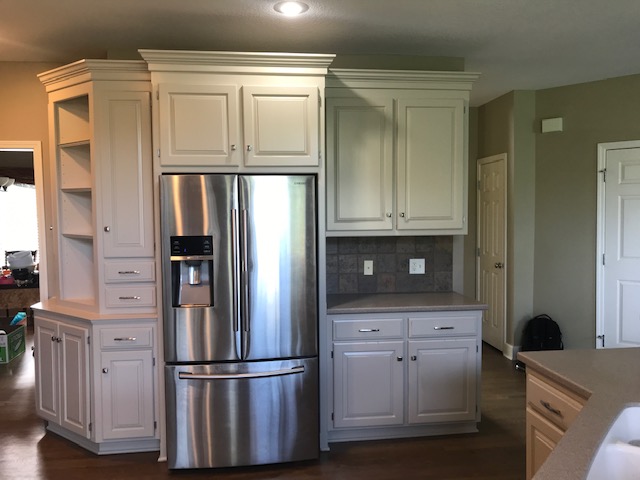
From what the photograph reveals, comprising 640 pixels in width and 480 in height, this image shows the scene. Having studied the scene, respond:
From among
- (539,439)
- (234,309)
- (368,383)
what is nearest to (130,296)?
(234,309)

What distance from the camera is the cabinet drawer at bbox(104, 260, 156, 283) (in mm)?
3055

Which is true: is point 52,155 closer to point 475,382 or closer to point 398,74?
point 398,74

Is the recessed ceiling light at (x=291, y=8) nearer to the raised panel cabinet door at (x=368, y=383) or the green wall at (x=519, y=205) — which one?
the raised panel cabinet door at (x=368, y=383)

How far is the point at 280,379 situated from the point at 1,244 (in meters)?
6.53

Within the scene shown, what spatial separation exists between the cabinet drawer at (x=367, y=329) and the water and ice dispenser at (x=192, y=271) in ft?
2.67

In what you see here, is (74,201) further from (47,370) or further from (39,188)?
(47,370)

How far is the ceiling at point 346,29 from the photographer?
2.78m

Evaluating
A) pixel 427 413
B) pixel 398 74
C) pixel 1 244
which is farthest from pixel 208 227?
pixel 1 244

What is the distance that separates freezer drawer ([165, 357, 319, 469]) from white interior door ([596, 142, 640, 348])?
3011 mm

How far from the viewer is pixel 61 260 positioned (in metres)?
3.31

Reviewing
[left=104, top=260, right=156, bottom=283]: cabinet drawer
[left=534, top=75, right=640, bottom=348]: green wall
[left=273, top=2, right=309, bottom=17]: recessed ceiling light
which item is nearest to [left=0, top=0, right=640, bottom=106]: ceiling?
[left=273, top=2, right=309, bottom=17]: recessed ceiling light

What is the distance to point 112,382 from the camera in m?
3.00

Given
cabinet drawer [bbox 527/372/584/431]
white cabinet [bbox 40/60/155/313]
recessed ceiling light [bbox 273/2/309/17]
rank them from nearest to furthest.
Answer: cabinet drawer [bbox 527/372/584/431], recessed ceiling light [bbox 273/2/309/17], white cabinet [bbox 40/60/155/313]

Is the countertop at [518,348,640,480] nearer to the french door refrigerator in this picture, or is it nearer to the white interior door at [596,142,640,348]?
the french door refrigerator
